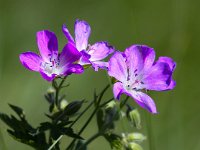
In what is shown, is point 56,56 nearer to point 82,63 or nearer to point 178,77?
point 82,63

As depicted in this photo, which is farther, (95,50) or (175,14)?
(175,14)

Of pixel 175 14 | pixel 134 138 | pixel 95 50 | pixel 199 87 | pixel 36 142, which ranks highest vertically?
pixel 95 50

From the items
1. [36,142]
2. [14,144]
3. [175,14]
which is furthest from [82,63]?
[175,14]

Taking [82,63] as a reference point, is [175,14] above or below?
below

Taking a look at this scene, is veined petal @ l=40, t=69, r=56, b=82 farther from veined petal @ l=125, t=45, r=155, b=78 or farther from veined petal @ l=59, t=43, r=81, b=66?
veined petal @ l=125, t=45, r=155, b=78

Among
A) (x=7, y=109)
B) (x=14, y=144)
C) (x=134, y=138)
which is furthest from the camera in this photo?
(x=7, y=109)

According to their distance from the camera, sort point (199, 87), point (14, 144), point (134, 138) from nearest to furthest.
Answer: point (134, 138) < point (14, 144) < point (199, 87)

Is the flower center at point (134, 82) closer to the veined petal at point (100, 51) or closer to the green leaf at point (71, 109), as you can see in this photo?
the veined petal at point (100, 51)
